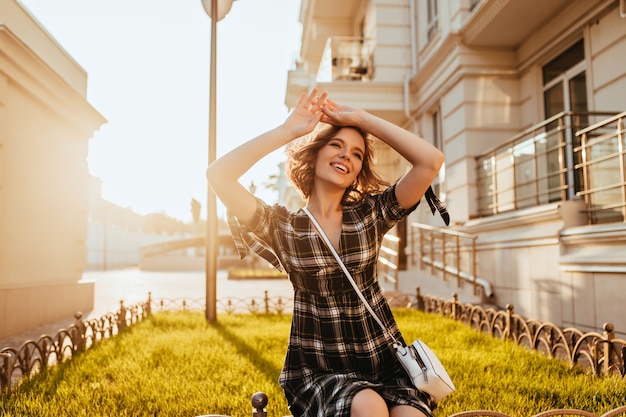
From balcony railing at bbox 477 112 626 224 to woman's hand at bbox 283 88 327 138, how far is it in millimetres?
4915

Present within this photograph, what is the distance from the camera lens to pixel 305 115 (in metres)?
2.53

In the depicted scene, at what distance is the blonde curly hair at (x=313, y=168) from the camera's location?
264cm

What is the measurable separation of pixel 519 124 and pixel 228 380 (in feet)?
28.1

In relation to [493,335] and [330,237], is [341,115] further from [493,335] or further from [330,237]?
[493,335]

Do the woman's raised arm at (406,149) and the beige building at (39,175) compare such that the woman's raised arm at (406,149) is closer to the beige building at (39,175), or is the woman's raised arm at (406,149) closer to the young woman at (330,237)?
the young woman at (330,237)

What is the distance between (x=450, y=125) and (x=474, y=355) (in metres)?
7.25

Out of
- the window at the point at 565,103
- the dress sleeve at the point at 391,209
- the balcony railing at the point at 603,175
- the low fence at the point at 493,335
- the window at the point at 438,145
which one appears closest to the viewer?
the dress sleeve at the point at 391,209

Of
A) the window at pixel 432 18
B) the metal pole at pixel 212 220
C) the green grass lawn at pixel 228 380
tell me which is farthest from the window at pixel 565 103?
the metal pole at pixel 212 220

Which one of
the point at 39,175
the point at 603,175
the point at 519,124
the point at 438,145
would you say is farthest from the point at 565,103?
the point at 39,175

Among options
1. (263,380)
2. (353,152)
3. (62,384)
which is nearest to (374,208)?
(353,152)

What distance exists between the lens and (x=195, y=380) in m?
4.56

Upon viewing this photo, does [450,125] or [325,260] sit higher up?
[450,125]

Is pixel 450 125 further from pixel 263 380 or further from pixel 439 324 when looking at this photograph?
→ pixel 263 380

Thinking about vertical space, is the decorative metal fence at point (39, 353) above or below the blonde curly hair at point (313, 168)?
below
